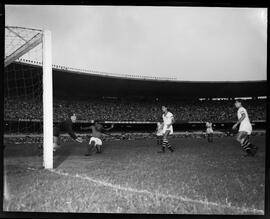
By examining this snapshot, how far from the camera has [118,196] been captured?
18.7ft

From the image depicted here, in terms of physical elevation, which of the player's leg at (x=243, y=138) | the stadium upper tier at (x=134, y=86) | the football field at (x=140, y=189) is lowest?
the football field at (x=140, y=189)

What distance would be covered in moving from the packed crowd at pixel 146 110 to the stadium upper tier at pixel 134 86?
77cm

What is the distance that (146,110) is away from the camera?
27.8 metres

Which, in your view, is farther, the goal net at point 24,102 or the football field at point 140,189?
the goal net at point 24,102

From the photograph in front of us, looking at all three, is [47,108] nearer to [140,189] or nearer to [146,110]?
[140,189]

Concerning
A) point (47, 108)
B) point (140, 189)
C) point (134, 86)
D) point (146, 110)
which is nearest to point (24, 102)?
point (134, 86)

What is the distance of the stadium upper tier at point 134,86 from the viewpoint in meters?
24.4

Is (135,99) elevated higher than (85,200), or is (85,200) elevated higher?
(135,99)

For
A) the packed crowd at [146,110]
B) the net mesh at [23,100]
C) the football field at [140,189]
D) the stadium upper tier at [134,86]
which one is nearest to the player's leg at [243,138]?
the football field at [140,189]

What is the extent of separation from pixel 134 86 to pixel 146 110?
2.24 m

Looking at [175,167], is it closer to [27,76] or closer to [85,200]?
[85,200]

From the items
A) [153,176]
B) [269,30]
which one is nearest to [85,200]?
[153,176]

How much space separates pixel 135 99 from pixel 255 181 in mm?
22790

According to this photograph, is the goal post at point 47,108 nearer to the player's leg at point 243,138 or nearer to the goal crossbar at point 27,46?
the goal crossbar at point 27,46
